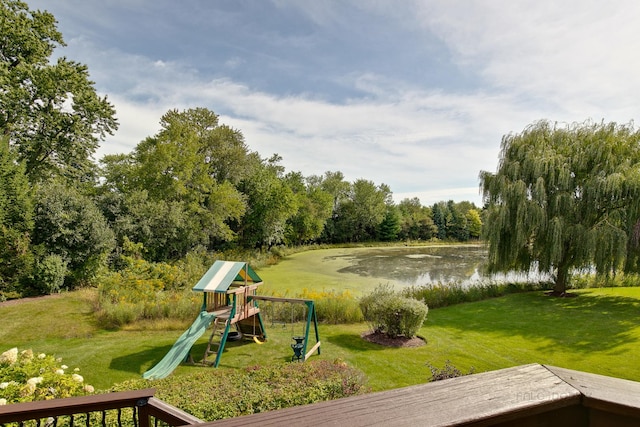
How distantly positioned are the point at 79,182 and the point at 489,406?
19.0 metres

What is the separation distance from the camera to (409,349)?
7.15 m

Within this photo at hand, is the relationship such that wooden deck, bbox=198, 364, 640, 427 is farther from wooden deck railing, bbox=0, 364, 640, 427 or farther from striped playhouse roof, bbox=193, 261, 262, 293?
striped playhouse roof, bbox=193, 261, 262, 293

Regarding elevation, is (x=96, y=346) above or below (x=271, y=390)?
below

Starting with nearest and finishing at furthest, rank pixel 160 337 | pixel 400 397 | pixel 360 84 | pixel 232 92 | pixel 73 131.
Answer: pixel 400 397 < pixel 160 337 < pixel 360 84 < pixel 232 92 < pixel 73 131

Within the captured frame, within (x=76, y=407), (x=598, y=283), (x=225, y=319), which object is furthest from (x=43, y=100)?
(x=598, y=283)

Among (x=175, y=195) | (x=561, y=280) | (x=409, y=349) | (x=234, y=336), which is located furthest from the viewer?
(x=175, y=195)

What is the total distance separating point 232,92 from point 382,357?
28.4 ft

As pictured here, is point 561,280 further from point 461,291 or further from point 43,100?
point 43,100

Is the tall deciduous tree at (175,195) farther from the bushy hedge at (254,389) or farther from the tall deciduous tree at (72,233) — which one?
the bushy hedge at (254,389)

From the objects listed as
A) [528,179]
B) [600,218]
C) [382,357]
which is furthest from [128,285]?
[600,218]

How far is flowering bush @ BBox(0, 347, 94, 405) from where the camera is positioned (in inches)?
125

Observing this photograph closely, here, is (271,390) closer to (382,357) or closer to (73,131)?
(382,357)

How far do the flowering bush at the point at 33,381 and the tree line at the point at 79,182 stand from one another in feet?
29.4

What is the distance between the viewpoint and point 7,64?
469 inches
